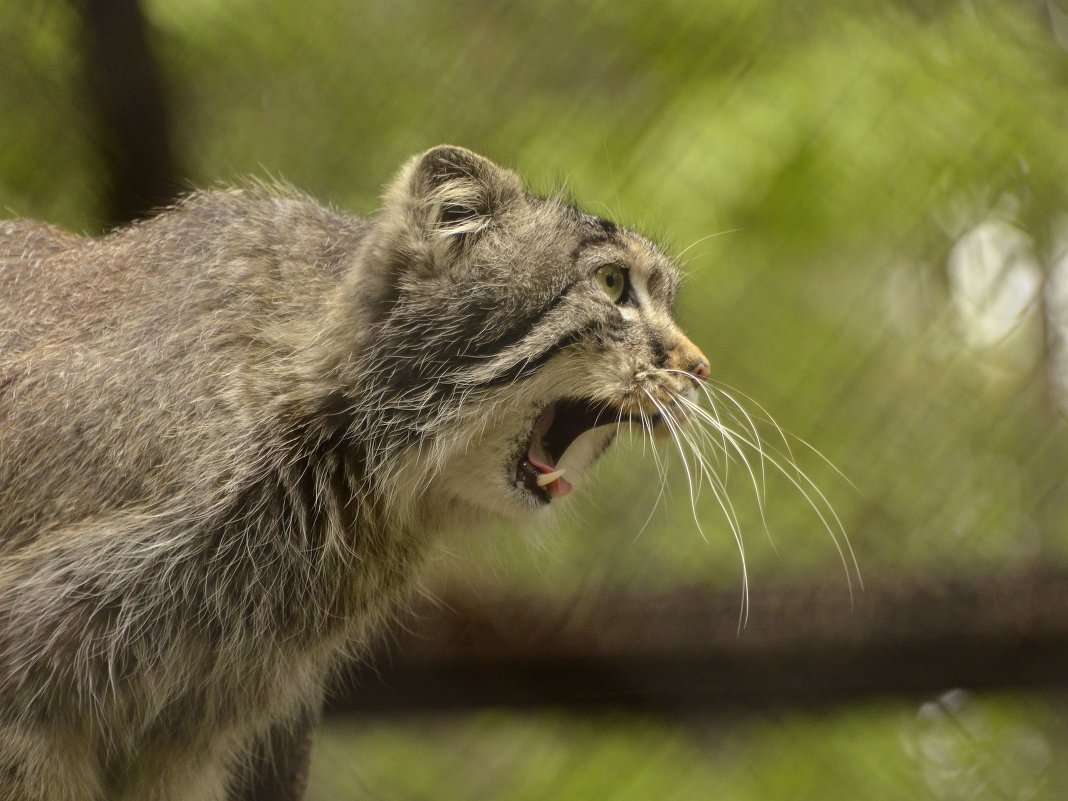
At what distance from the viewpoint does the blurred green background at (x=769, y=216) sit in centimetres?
304

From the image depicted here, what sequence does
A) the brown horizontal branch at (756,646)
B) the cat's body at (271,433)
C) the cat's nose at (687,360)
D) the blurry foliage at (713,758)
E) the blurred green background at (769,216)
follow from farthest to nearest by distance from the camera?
the blurred green background at (769,216)
the blurry foliage at (713,758)
the brown horizontal branch at (756,646)
the cat's nose at (687,360)
the cat's body at (271,433)

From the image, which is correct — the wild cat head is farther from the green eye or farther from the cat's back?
the cat's back

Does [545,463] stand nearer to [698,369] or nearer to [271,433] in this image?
[698,369]

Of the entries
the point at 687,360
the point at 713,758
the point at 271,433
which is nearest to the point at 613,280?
the point at 687,360

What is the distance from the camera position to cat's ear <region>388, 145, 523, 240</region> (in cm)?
235

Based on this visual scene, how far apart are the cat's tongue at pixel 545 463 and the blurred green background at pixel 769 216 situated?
0.51 metres

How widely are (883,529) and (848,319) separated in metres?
0.59

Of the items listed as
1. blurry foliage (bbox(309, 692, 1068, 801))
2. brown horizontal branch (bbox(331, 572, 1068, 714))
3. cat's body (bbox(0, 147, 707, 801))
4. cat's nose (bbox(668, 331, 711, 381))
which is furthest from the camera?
blurry foliage (bbox(309, 692, 1068, 801))

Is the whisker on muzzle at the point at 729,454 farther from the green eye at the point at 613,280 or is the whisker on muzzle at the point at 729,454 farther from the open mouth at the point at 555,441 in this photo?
the green eye at the point at 613,280

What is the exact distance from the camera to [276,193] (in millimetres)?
2904

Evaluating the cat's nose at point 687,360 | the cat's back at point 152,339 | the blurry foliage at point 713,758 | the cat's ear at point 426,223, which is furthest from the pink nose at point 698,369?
the blurry foliage at point 713,758

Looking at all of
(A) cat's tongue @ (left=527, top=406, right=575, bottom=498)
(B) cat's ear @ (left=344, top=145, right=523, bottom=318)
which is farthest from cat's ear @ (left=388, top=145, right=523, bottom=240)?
(A) cat's tongue @ (left=527, top=406, right=575, bottom=498)

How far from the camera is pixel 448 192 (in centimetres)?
236

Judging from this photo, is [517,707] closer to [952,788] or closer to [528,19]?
[952,788]
